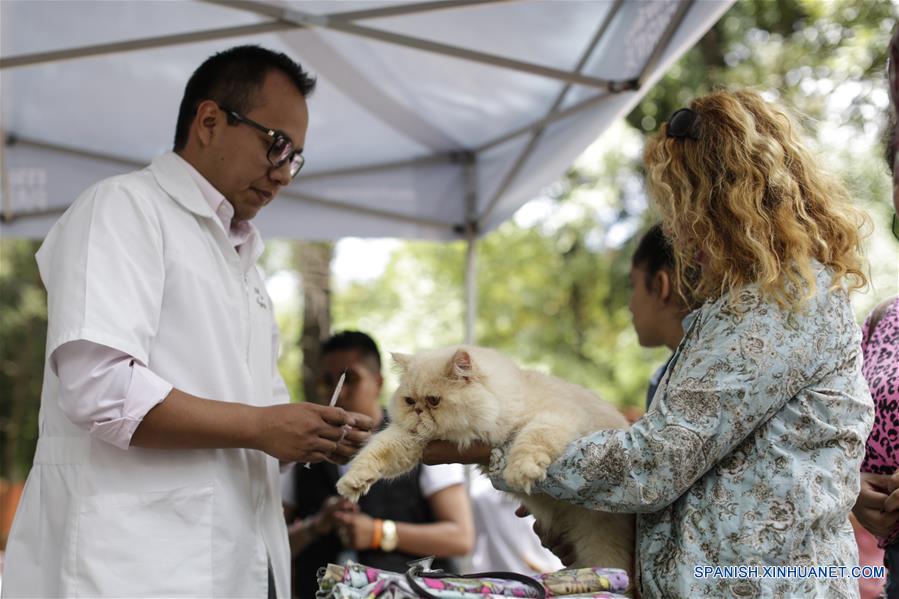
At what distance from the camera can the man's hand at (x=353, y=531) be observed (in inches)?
134

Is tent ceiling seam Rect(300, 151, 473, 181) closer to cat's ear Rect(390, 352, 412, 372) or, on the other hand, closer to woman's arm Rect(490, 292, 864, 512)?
cat's ear Rect(390, 352, 412, 372)

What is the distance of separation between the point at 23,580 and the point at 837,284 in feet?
6.30

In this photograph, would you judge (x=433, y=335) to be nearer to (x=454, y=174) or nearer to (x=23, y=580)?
(x=454, y=174)

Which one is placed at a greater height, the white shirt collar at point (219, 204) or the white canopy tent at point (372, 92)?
the white canopy tent at point (372, 92)

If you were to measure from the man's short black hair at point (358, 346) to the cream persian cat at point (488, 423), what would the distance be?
6.29 feet

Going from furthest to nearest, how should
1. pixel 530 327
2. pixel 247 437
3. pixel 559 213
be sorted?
pixel 530 327 → pixel 559 213 → pixel 247 437

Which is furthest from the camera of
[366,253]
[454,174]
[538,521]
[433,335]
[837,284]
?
[366,253]

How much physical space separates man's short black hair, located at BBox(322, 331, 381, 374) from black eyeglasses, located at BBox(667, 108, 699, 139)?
239 cm

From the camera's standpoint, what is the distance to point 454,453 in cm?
198

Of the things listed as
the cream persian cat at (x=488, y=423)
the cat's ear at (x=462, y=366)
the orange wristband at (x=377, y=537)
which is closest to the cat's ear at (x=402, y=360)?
the cream persian cat at (x=488, y=423)

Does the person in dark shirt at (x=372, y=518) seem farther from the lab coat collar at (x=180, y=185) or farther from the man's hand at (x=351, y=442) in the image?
the lab coat collar at (x=180, y=185)

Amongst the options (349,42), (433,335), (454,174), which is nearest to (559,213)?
(433,335)

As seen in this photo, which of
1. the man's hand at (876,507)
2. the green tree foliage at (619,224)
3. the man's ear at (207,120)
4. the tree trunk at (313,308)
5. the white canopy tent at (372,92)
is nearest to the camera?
the man's hand at (876,507)

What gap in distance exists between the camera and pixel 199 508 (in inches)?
81.1
